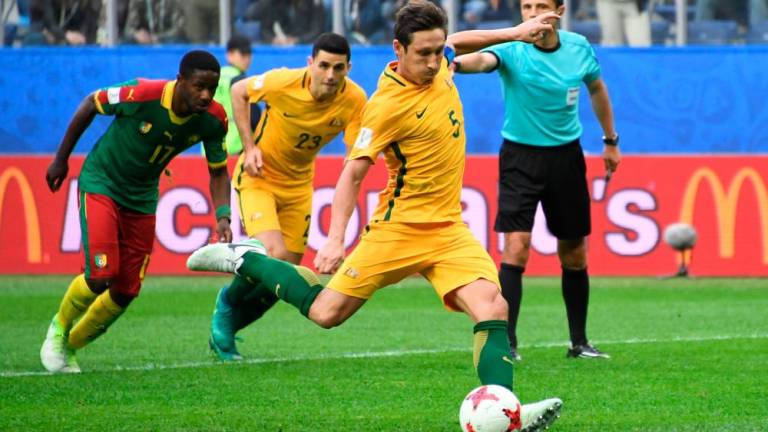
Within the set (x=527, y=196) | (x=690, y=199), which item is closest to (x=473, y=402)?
(x=527, y=196)

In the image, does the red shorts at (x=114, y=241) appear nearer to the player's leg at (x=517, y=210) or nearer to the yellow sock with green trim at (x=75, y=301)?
the yellow sock with green trim at (x=75, y=301)

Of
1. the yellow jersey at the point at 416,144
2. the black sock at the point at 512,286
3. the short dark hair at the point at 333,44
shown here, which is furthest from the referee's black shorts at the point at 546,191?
the yellow jersey at the point at 416,144

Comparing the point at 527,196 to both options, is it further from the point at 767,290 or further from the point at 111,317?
the point at 767,290

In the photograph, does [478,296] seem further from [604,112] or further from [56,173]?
[604,112]

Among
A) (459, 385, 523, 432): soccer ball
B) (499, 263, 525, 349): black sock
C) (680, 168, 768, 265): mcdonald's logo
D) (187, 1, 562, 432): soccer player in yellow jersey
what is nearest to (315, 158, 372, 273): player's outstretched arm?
(187, 1, 562, 432): soccer player in yellow jersey

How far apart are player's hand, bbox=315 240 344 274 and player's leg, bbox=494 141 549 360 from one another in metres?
3.12

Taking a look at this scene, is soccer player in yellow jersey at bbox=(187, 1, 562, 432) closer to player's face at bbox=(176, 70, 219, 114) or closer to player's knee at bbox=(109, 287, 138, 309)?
player's face at bbox=(176, 70, 219, 114)

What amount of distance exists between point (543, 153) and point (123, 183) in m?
2.59

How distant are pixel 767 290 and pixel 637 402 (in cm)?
718

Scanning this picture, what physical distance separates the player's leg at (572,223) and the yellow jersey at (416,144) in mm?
2524

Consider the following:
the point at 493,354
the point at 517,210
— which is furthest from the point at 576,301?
the point at 493,354

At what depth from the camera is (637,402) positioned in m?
8.02

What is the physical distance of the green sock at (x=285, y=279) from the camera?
760cm

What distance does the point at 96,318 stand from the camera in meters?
9.52
